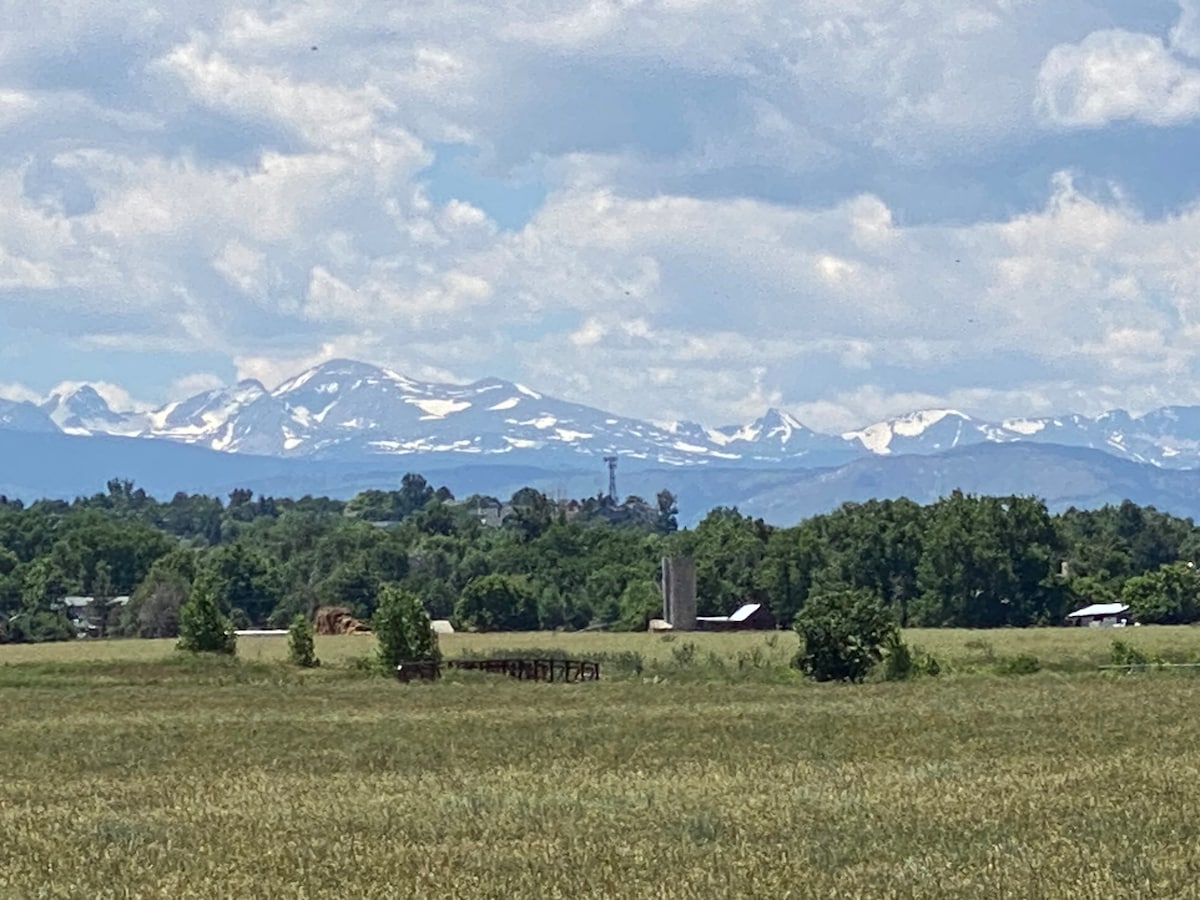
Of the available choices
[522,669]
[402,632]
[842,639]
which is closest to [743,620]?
[402,632]

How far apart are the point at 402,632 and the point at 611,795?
51.0 m

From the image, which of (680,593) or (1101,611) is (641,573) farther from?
(1101,611)

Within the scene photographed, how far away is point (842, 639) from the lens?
73688 mm

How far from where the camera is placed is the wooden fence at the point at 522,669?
7650 centimetres

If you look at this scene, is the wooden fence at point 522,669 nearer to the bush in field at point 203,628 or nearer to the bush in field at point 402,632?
the bush in field at point 402,632

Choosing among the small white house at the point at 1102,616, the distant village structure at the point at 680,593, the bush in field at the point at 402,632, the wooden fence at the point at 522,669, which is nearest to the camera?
the wooden fence at the point at 522,669

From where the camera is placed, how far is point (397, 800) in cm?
3055

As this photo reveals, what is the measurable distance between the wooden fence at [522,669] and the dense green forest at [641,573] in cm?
6539

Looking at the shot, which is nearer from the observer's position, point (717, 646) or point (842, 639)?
point (842, 639)

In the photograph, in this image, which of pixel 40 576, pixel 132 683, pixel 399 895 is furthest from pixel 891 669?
pixel 40 576

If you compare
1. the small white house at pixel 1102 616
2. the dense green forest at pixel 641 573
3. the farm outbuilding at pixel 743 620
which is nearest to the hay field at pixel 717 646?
the farm outbuilding at pixel 743 620

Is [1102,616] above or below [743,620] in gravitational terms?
below

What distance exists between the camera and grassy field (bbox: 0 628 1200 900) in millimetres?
21609

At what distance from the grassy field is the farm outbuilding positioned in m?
86.8
